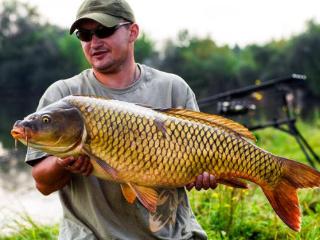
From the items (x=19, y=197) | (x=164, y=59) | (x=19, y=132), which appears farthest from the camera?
(x=164, y=59)

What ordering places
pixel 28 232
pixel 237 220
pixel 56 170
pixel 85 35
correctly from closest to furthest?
pixel 56 170 < pixel 85 35 < pixel 237 220 < pixel 28 232

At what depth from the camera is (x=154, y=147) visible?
1899 millimetres

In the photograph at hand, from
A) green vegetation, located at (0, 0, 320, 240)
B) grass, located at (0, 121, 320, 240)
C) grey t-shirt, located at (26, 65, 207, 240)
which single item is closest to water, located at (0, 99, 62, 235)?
grass, located at (0, 121, 320, 240)

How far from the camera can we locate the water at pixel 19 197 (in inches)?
168

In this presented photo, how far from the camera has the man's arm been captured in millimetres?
1884

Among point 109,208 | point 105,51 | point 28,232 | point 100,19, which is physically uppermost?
point 100,19

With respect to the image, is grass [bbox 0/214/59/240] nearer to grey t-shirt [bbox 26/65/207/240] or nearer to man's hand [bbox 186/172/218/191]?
grey t-shirt [bbox 26/65/207/240]

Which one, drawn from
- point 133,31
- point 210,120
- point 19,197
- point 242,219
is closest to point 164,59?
point 19,197

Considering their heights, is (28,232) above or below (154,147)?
below

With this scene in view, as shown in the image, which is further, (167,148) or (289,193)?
(289,193)

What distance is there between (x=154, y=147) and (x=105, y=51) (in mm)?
547

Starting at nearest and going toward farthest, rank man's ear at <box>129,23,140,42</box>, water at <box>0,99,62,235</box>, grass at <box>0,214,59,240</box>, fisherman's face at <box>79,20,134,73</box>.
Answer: fisherman's face at <box>79,20,134,73</box>, man's ear at <box>129,23,140,42</box>, grass at <box>0,214,59,240</box>, water at <box>0,99,62,235</box>

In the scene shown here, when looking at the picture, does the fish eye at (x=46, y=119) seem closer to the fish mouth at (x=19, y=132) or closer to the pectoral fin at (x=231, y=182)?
the fish mouth at (x=19, y=132)

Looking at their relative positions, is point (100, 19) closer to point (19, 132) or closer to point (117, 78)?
point (117, 78)
